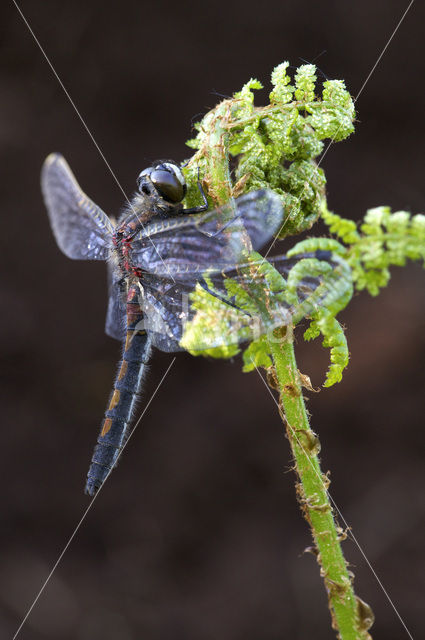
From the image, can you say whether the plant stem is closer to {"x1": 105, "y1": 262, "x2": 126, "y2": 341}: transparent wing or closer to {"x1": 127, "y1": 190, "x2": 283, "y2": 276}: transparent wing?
{"x1": 127, "y1": 190, "x2": 283, "y2": 276}: transparent wing

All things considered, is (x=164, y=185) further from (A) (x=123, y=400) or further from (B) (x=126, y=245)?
(A) (x=123, y=400)

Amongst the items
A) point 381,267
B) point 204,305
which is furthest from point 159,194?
point 381,267

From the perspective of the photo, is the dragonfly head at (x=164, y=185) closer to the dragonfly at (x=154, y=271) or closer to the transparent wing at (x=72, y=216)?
the dragonfly at (x=154, y=271)

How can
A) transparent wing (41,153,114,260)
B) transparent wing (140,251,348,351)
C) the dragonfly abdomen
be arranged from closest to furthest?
1. transparent wing (140,251,348,351)
2. the dragonfly abdomen
3. transparent wing (41,153,114,260)

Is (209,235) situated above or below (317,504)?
above

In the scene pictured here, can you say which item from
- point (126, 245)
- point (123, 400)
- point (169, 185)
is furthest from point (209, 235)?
point (123, 400)

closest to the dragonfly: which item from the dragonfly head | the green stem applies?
the dragonfly head
